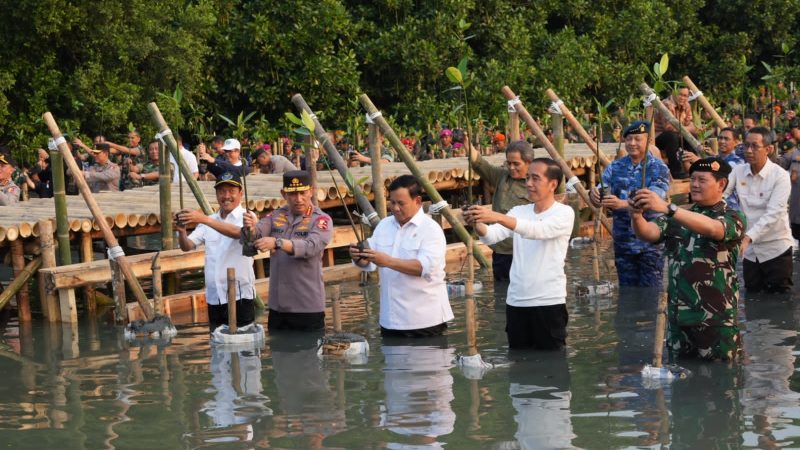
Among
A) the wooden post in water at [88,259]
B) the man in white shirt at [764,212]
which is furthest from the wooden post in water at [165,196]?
the man in white shirt at [764,212]

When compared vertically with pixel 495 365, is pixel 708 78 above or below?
above

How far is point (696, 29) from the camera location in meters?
31.7

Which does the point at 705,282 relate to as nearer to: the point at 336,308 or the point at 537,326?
the point at 537,326

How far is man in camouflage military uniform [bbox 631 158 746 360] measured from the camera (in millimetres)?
8492

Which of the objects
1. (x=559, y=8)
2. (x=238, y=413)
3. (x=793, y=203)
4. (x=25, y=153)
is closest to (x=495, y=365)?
(x=238, y=413)

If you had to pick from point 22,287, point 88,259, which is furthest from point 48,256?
point 88,259

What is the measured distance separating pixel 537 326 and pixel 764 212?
11.3ft

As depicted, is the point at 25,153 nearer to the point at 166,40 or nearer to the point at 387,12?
the point at 166,40

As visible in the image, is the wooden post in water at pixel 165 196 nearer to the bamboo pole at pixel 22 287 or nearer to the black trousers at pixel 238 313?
the bamboo pole at pixel 22 287

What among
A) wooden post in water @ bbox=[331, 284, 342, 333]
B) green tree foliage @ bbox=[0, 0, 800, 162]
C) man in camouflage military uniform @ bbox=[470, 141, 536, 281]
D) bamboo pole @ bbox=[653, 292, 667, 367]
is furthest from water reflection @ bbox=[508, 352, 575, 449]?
green tree foliage @ bbox=[0, 0, 800, 162]

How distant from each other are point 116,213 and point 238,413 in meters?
5.31

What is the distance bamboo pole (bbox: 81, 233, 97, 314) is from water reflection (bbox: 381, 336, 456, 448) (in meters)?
4.16

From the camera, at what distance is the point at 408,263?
954 centimetres

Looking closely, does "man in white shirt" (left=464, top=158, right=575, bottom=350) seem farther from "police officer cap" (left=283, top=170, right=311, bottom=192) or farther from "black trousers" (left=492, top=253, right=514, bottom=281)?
"black trousers" (left=492, top=253, right=514, bottom=281)
